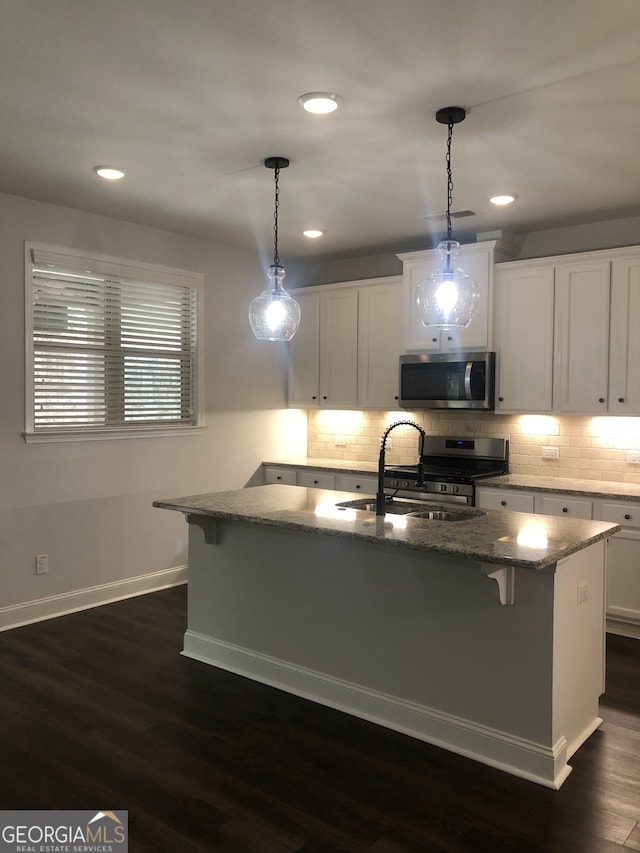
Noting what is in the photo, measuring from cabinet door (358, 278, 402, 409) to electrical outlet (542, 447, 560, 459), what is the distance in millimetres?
1184

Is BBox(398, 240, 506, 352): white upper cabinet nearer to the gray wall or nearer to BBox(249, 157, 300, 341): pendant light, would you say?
the gray wall

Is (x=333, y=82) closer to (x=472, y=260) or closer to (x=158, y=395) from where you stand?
(x=472, y=260)

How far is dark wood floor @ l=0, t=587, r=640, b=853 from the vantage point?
2277mm

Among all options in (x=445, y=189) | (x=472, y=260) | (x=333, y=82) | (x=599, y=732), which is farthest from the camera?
(x=472, y=260)

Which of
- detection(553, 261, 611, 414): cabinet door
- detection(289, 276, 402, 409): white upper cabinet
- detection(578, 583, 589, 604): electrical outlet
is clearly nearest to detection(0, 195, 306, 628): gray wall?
detection(289, 276, 402, 409): white upper cabinet

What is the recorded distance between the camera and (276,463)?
589 centimetres

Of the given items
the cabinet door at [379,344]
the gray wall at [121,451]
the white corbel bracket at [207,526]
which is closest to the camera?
the white corbel bracket at [207,526]

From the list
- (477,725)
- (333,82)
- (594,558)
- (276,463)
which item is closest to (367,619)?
(477,725)

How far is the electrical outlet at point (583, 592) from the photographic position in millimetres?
2859

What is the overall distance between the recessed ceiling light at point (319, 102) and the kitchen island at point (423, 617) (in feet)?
5.64

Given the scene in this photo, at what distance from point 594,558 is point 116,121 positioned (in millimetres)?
2818

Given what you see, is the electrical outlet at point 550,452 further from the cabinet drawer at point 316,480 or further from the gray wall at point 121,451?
the gray wall at point 121,451

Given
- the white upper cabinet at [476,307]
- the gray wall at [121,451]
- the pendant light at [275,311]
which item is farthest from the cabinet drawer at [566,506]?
the gray wall at [121,451]

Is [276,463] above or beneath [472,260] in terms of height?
beneath
